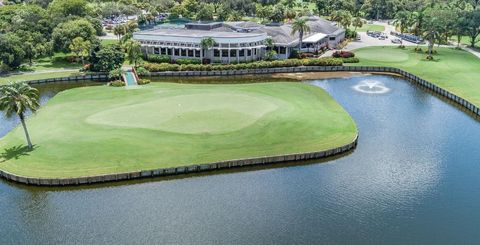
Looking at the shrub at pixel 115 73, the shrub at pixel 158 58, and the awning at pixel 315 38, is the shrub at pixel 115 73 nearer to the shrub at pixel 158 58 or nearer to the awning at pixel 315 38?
the shrub at pixel 158 58

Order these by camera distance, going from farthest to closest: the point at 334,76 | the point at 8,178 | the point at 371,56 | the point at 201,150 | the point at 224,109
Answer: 1. the point at 371,56
2. the point at 334,76
3. the point at 224,109
4. the point at 201,150
5. the point at 8,178

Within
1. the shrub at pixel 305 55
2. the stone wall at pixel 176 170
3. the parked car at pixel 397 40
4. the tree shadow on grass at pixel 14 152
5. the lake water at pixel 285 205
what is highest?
the parked car at pixel 397 40

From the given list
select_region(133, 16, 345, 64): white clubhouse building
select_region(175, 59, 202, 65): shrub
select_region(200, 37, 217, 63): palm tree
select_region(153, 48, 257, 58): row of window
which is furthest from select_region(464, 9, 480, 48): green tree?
select_region(175, 59, 202, 65): shrub

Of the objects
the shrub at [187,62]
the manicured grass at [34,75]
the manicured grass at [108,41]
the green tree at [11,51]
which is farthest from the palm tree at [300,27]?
the green tree at [11,51]

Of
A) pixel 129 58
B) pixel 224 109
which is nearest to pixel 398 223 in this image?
pixel 224 109

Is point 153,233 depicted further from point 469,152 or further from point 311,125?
point 469,152

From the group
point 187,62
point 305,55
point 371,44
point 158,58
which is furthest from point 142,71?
point 371,44
